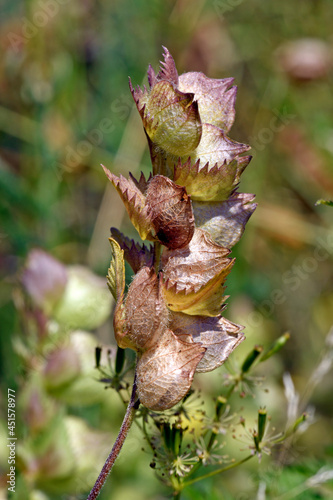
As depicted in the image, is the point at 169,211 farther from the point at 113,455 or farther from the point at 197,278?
the point at 113,455

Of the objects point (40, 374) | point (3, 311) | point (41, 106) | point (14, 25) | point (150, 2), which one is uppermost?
point (150, 2)

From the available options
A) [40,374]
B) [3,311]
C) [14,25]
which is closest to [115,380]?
[40,374]

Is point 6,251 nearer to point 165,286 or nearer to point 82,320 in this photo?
point 82,320

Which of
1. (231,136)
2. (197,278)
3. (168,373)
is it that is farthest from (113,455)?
(231,136)

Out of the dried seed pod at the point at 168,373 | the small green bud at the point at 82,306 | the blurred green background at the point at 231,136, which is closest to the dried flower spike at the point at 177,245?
the dried seed pod at the point at 168,373

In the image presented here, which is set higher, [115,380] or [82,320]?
[115,380]

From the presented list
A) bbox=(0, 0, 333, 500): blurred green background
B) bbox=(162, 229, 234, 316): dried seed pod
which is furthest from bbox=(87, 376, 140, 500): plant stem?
bbox=(0, 0, 333, 500): blurred green background

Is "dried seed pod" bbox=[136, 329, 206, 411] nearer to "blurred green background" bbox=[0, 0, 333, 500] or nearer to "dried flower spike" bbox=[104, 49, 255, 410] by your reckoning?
"dried flower spike" bbox=[104, 49, 255, 410]
